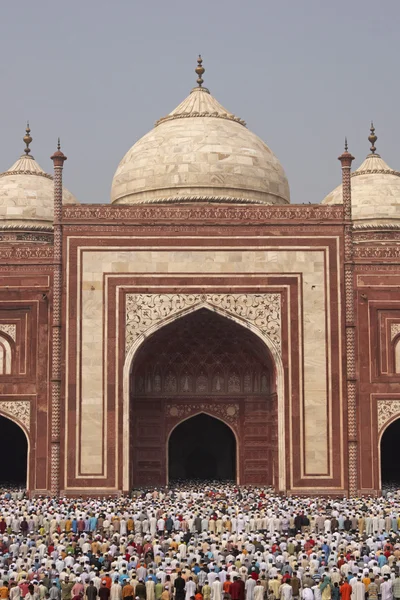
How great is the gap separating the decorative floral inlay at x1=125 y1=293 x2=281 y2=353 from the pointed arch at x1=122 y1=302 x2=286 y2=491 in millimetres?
54

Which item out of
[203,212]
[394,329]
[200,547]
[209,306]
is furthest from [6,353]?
[200,547]

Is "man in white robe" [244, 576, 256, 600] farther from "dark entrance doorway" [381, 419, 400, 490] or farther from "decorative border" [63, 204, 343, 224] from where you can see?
"dark entrance doorway" [381, 419, 400, 490]

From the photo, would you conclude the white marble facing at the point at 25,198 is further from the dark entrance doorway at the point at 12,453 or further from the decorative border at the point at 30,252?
the decorative border at the point at 30,252

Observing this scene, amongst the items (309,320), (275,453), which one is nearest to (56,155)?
(309,320)

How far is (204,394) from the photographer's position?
2280cm

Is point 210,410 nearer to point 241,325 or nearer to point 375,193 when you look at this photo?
point 241,325

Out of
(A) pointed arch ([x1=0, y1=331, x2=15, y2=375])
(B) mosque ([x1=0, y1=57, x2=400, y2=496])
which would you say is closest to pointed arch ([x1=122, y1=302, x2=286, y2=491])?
(B) mosque ([x1=0, y1=57, x2=400, y2=496])

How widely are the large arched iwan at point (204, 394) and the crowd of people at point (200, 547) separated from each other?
150cm

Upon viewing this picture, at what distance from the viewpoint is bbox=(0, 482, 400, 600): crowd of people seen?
38.2 feet

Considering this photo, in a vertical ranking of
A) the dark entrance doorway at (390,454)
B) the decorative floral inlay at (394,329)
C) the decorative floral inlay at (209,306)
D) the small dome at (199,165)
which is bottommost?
the dark entrance doorway at (390,454)

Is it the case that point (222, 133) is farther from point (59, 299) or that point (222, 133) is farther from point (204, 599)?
point (204, 599)

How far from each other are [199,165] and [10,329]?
5767 mm

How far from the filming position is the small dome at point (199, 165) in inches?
939

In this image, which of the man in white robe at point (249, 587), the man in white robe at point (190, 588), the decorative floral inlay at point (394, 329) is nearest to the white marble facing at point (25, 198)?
the decorative floral inlay at point (394, 329)
